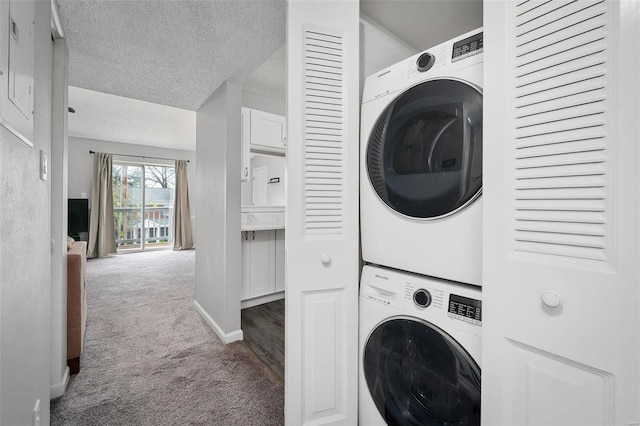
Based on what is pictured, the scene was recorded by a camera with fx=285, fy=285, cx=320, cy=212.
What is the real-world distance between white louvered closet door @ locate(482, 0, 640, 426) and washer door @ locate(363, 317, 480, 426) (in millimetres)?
72

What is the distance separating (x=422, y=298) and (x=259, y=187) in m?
2.79

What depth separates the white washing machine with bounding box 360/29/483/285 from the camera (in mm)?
968

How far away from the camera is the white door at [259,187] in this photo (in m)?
3.48

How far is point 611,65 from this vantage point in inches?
26.2

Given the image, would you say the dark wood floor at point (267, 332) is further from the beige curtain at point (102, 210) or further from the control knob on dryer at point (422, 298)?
the beige curtain at point (102, 210)

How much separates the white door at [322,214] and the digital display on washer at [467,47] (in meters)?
0.41

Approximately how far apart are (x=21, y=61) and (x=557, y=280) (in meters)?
1.67

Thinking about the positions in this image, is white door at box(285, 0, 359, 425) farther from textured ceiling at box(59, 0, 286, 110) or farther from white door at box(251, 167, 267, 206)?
white door at box(251, 167, 267, 206)

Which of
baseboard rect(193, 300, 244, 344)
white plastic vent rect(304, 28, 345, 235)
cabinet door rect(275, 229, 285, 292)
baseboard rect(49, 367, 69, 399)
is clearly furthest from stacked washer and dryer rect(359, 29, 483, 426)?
cabinet door rect(275, 229, 285, 292)

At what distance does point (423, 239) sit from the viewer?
1087 millimetres

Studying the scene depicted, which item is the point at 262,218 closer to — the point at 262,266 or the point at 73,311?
the point at 262,266

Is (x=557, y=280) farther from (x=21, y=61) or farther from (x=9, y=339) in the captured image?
(x=21, y=61)

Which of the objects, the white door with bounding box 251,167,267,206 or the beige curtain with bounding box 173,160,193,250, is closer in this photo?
the white door with bounding box 251,167,267,206

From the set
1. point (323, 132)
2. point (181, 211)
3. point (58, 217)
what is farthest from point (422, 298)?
point (181, 211)
